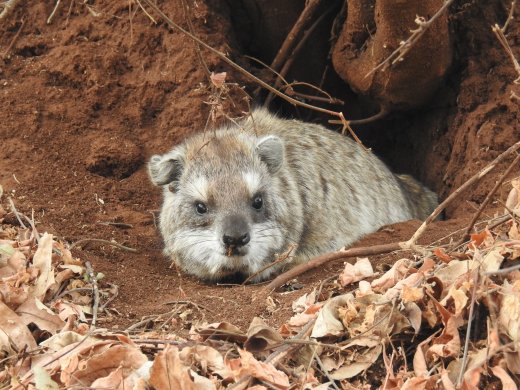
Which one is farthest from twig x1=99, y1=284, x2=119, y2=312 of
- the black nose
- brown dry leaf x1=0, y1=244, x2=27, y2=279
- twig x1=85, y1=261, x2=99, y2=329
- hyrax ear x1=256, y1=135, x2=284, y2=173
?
hyrax ear x1=256, y1=135, x2=284, y2=173

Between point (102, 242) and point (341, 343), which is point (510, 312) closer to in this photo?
point (341, 343)

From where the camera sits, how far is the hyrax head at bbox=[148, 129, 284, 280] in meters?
6.59

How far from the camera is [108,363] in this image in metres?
4.55

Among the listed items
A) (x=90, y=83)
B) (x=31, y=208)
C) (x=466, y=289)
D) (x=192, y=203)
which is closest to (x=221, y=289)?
(x=192, y=203)

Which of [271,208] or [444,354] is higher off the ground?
[444,354]

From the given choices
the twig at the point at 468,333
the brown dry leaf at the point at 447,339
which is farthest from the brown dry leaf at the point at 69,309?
the twig at the point at 468,333

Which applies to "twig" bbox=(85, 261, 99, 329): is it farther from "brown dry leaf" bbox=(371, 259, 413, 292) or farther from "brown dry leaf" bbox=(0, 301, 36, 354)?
"brown dry leaf" bbox=(371, 259, 413, 292)

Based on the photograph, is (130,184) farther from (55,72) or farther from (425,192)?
(425,192)

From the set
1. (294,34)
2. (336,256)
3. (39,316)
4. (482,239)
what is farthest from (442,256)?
(294,34)

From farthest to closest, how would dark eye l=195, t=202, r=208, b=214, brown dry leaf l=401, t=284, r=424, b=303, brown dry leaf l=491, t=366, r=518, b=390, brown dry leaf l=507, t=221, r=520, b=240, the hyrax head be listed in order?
dark eye l=195, t=202, r=208, b=214 → the hyrax head → brown dry leaf l=507, t=221, r=520, b=240 → brown dry leaf l=401, t=284, r=424, b=303 → brown dry leaf l=491, t=366, r=518, b=390

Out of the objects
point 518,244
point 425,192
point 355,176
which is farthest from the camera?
point 425,192

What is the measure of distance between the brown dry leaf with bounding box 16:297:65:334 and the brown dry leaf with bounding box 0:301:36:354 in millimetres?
71

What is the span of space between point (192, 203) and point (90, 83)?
2.28m

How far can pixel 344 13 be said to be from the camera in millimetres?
8531
